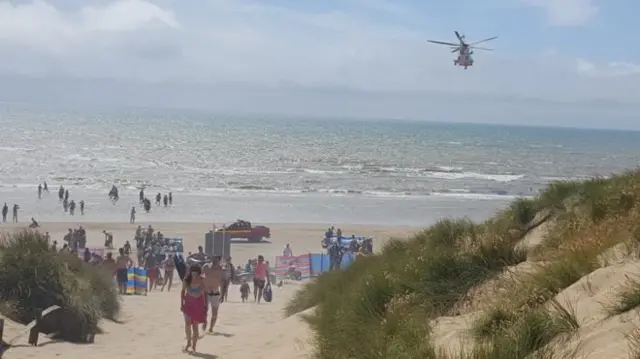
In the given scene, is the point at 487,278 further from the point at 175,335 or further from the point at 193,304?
the point at 175,335

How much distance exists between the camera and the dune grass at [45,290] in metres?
9.73

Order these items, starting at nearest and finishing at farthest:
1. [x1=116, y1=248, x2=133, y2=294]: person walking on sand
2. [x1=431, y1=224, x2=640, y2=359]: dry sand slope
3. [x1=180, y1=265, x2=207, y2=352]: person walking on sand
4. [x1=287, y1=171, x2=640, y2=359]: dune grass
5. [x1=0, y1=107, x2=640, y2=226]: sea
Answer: [x1=431, y1=224, x2=640, y2=359]: dry sand slope → [x1=287, y1=171, x2=640, y2=359]: dune grass → [x1=180, y1=265, x2=207, y2=352]: person walking on sand → [x1=116, y1=248, x2=133, y2=294]: person walking on sand → [x1=0, y1=107, x2=640, y2=226]: sea

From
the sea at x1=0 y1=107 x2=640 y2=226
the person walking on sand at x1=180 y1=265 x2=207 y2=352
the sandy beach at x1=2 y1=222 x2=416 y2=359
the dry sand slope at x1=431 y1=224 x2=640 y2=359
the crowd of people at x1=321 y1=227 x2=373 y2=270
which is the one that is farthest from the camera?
the sea at x1=0 y1=107 x2=640 y2=226

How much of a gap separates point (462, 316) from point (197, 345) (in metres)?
5.02

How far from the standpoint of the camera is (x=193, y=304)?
9.22 metres

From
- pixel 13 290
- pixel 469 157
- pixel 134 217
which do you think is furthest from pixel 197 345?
pixel 469 157

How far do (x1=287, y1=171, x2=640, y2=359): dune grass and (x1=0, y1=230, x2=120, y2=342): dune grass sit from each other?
3.43 m

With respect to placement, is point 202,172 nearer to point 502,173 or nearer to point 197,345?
point 502,173

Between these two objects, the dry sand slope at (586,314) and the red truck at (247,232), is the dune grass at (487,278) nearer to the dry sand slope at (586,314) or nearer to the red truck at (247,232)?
the dry sand slope at (586,314)

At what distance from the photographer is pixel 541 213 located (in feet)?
26.6

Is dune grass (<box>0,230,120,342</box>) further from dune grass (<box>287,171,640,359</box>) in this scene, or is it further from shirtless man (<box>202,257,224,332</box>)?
dune grass (<box>287,171,640,359</box>)

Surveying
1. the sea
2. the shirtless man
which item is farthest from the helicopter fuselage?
the shirtless man

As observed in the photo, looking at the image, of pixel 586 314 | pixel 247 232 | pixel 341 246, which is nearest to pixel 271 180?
pixel 247 232

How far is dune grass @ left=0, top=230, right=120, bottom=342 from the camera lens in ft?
31.9
